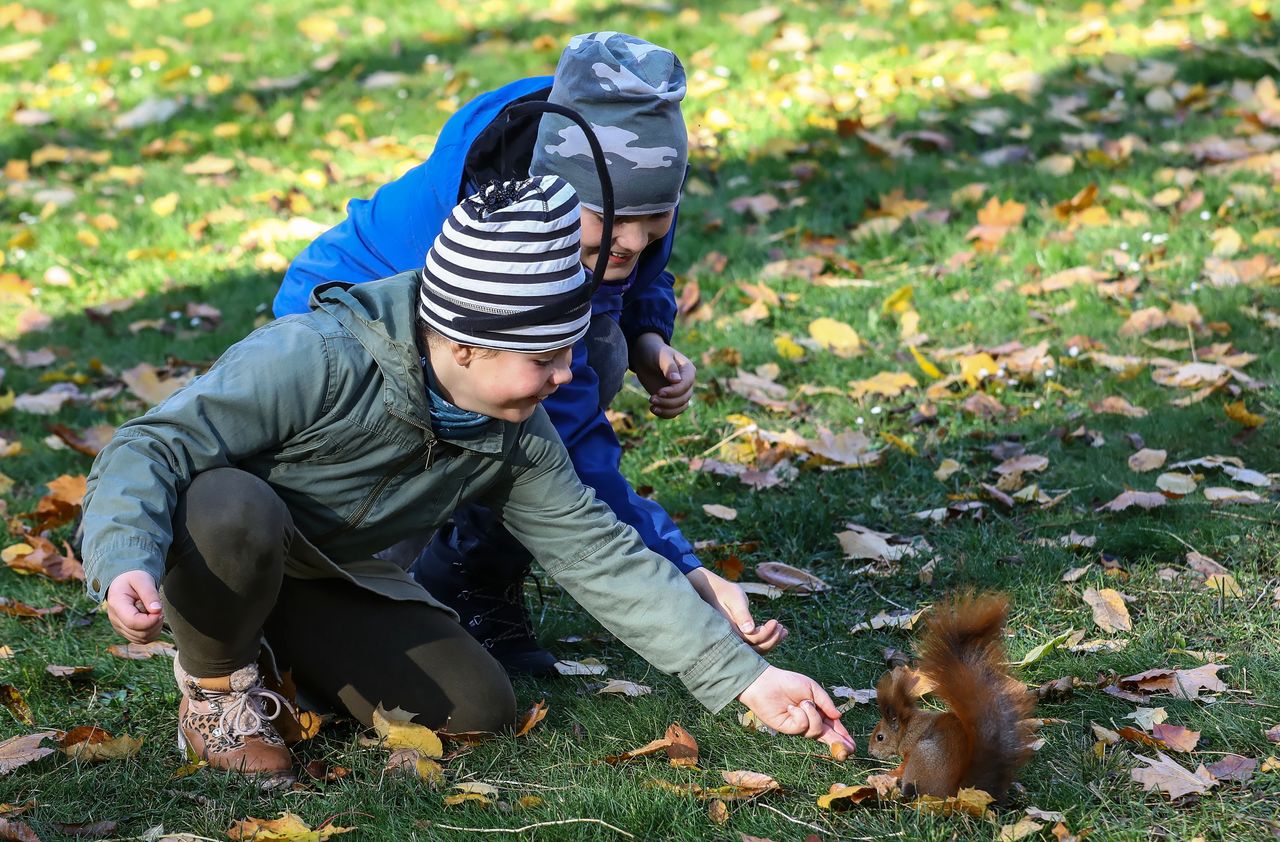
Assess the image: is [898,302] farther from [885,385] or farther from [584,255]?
[584,255]

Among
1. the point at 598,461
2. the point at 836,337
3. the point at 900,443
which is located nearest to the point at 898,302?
the point at 836,337

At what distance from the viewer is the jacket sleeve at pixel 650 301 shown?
3.02 metres

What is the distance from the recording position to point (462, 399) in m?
2.28

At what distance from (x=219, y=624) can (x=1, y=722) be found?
0.64m

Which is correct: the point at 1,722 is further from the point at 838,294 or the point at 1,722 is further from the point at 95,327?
the point at 838,294

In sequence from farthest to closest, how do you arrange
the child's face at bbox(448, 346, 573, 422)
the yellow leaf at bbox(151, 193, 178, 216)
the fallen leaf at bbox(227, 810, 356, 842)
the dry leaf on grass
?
the yellow leaf at bbox(151, 193, 178, 216), the dry leaf on grass, the child's face at bbox(448, 346, 573, 422), the fallen leaf at bbox(227, 810, 356, 842)

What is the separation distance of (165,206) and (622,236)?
4.15 metres

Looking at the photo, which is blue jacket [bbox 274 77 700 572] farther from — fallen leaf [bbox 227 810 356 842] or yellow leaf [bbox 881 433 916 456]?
yellow leaf [bbox 881 433 916 456]

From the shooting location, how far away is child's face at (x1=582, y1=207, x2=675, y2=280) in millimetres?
2479

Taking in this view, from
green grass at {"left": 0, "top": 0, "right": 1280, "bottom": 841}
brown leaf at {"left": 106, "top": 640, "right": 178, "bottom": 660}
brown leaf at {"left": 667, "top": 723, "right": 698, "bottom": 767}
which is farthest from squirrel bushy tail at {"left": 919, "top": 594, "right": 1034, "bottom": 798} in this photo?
brown leaf at {"left": 106, "top": 640, "right": 178, "bottom": 660}

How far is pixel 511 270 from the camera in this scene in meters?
2.13

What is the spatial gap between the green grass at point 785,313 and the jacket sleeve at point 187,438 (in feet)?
1.77

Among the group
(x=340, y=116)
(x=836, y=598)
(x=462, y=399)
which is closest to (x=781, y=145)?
(x=340, y=116)

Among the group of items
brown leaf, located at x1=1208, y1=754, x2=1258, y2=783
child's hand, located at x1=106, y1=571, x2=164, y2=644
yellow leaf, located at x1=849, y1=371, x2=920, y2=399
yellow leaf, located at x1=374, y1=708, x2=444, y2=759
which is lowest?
yellow leaf, located at x1=849, y1=371, x2=920, y2=399
